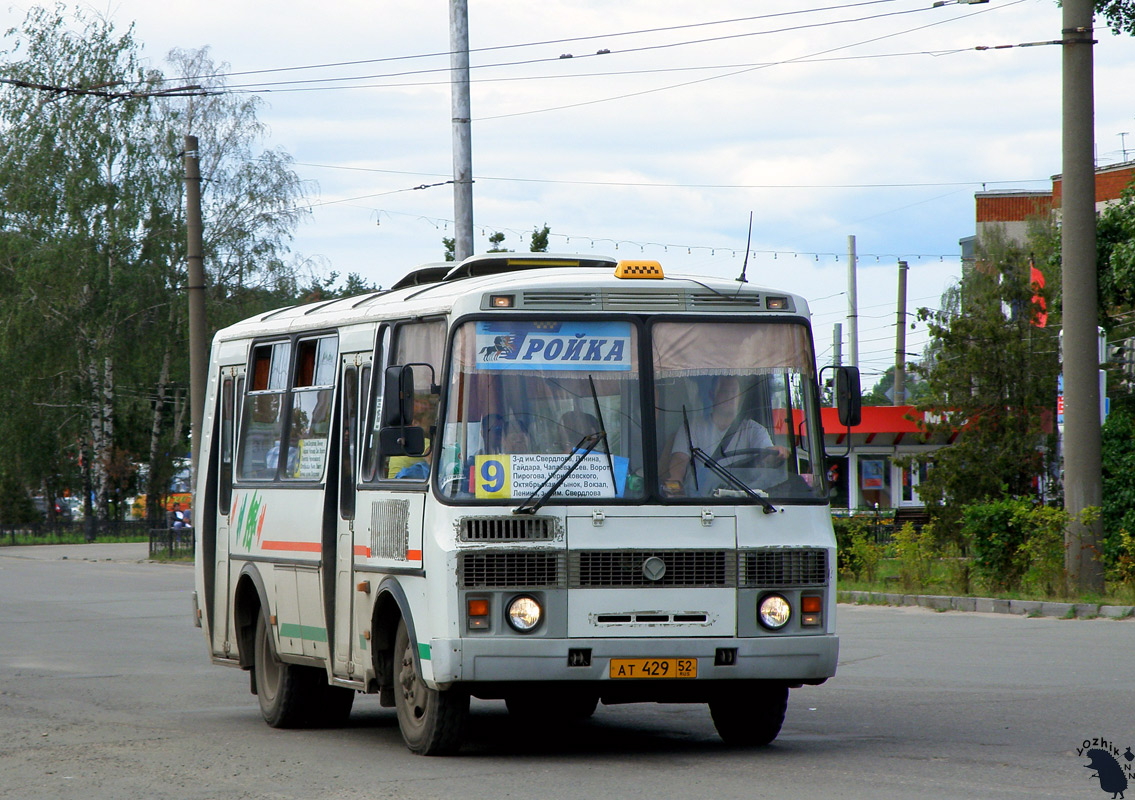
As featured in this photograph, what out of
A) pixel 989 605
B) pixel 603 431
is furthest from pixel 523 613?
pixel 989 605

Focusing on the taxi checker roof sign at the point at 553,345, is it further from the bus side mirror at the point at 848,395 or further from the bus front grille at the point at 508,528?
the bus side mirror at the point at 848,395

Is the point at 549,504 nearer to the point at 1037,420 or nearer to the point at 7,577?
the point at 1037,420

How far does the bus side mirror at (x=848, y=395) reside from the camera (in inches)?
375

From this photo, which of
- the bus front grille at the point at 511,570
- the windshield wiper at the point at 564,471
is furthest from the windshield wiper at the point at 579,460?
the bus front grille at the point at 511,570

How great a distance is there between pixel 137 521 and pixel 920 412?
1427 inches

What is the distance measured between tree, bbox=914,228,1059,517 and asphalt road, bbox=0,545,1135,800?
12.4m

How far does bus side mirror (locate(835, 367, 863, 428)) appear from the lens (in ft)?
31.2

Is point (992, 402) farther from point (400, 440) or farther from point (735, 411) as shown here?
point (400, 440)

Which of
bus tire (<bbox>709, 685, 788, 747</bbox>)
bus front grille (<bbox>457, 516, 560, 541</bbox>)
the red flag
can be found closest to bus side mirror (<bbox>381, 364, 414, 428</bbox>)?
bus front grille (<bbox>457, 516, 560, 541</bbox>)

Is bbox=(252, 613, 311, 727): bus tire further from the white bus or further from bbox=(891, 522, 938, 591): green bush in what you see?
bbox=(891, 522, 938, 591): green bush

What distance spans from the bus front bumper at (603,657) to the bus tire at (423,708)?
0.32m

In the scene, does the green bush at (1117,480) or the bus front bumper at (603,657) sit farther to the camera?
the green bush at (1117,480)

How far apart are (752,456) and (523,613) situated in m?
1.62

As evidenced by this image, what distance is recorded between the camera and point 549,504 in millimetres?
8953
